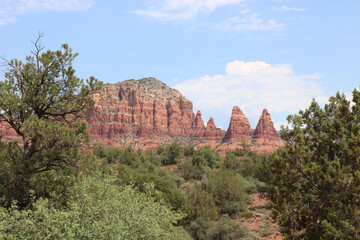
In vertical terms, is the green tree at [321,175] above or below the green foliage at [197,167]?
above

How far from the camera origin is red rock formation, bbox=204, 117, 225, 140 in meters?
172

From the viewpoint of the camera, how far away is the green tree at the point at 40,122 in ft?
41.3

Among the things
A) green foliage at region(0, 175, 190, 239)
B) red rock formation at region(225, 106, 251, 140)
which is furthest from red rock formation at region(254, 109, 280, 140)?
green foliage at region(0, 175, 190, 239)

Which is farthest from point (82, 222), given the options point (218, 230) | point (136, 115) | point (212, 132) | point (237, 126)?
point (136, 115)

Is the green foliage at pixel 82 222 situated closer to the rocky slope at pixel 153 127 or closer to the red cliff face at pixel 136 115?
the rocky slope at pixel 153 127

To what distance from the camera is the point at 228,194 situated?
3388 cm

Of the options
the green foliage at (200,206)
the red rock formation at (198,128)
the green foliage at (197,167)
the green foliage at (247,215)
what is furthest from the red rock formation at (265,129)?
the green foliage at (247,215)

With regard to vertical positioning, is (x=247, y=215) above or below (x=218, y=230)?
above

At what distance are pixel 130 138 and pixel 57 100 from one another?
490 ft

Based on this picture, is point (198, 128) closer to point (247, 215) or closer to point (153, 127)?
point (153, 127)

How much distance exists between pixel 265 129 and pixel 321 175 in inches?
5825

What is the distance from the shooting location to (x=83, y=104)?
14578 millimetres

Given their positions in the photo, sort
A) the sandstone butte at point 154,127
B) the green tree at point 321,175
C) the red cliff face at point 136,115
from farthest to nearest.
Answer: the red cliff face at point 136,115, the sandstone butte at point 154,127, the green tree at point 321,175

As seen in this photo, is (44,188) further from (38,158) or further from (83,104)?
(83,104)
